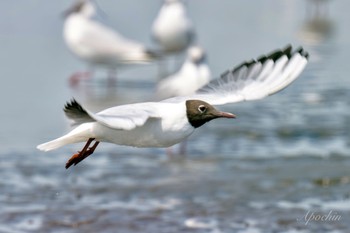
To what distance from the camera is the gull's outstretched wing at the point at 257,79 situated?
655cm

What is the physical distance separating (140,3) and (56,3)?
1.61 m

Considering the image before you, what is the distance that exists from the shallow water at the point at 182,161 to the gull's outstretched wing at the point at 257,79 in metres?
1.21

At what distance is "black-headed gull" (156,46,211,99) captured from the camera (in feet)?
34.3

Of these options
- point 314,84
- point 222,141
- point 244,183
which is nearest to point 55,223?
point 244,183

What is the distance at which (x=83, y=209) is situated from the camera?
8.02 metres

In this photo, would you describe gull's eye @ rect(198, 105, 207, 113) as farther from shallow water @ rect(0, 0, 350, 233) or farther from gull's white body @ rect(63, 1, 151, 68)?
gull's white body @ rect(63, 1, 151, 68)

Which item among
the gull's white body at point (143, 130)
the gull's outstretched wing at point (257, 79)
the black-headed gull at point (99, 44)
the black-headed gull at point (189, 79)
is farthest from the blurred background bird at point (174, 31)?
the gull's white body at point (143, 130)

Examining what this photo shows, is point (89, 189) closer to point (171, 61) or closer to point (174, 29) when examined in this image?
point (174, 29)

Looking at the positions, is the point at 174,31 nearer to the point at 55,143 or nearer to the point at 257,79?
the point at 257,79

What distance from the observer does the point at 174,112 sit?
5777 millimetres

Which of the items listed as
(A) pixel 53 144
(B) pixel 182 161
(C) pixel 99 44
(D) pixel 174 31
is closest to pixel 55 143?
(A) pixel 53 144

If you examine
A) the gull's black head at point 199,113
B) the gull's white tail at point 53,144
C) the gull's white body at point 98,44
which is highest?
the gull's white body at point 98,44

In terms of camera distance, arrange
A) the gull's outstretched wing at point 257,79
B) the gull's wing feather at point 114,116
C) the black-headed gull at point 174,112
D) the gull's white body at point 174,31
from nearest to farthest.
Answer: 1. the gull's wing feather at point 114,116
2. the black-headed gull at point 174,112
3. the gull's outstretched wing at point 257,79
4. the gull's white body at point 174,31

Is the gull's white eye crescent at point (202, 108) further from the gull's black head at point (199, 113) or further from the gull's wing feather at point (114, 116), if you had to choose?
the gull's wing feather at point (114, 116)
